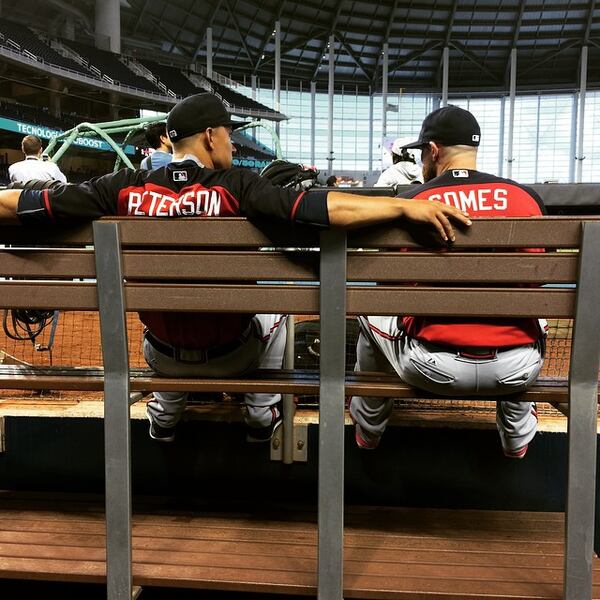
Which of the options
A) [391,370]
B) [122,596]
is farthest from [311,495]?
[122,596]

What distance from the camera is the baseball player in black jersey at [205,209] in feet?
4.46

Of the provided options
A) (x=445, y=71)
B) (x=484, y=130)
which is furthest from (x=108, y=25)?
(x=484, y=130)

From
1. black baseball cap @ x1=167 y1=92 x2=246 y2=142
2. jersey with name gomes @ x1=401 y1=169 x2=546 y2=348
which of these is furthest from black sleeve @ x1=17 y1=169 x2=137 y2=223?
jersey with name gomes @ x1=401 y1=169 x2=546 y2=348

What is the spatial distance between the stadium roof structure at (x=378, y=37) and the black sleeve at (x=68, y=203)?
96.7 ft

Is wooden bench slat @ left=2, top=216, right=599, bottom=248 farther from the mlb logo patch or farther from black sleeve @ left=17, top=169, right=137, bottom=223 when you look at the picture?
the mlb logo patch

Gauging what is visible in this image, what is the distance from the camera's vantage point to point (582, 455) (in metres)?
1.38

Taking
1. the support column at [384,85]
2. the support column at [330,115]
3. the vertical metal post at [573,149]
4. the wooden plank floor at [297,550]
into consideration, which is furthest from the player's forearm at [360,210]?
the vertical metal post at [573,149]

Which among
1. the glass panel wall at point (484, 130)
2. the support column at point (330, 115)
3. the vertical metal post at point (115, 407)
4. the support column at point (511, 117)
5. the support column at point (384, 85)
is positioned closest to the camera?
the vertical metal post at point (115, 407)

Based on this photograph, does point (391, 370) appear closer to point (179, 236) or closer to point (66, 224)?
point (179, 236)

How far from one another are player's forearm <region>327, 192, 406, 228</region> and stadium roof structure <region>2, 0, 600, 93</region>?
1177 inches

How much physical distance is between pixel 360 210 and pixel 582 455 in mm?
759

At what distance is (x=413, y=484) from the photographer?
2.05 metres

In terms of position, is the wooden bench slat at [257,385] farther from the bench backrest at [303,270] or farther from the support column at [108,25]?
the support column at [108,25]

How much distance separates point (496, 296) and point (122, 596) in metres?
1.14
